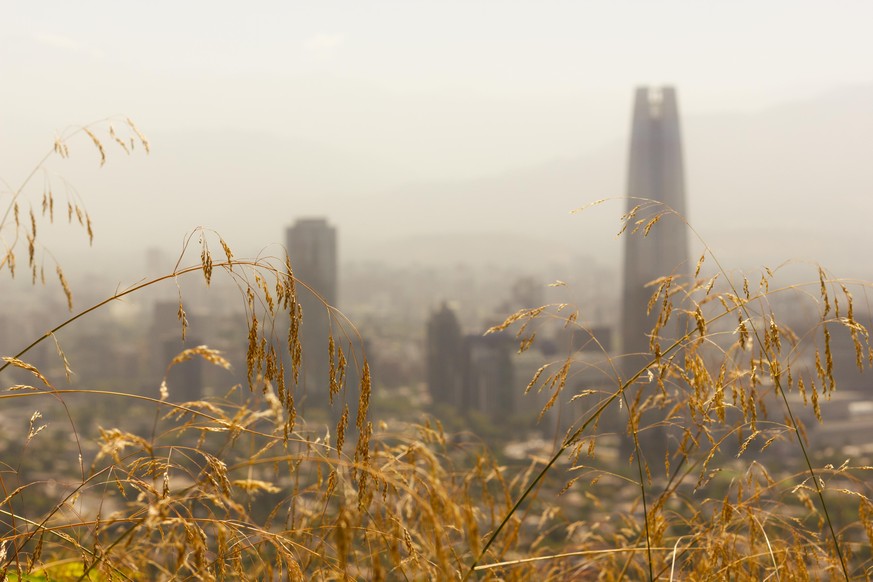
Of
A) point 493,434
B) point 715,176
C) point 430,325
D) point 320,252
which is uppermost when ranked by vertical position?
point 715,176

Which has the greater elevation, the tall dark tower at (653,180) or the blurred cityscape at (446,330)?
the tall dark tower at (653,180)

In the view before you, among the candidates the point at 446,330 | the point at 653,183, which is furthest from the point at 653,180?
the point at 446,330

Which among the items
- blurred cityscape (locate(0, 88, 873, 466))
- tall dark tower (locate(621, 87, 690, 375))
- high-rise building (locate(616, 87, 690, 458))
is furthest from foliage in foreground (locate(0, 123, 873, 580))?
tall dark tower (locate(621, 87, 690, 375))

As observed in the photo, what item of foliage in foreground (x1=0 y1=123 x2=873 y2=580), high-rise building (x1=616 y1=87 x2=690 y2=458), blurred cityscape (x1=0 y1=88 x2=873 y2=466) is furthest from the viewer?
high-rise building (x1=616 y1=87 x2=690 y2=458)

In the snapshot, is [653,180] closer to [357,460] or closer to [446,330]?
[446,330]

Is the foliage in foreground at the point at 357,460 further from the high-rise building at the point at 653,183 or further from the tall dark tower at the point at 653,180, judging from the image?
the tall dark tower at the point at 653,180

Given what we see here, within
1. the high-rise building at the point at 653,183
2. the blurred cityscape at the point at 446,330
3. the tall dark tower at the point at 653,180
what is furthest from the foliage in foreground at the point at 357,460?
the tall dark tower at the point at 653,180

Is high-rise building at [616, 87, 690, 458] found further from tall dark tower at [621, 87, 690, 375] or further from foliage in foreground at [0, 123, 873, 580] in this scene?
foliage in foreground at [0, 123, 873, 580]

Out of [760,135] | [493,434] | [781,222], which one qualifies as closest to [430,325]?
[493,434]

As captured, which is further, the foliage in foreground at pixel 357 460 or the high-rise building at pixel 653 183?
the high-rise building at pixel 653 183

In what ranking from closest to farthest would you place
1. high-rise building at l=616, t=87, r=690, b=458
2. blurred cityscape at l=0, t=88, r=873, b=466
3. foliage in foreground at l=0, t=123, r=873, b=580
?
1. foliage in foreground at l=0, t=123, r=873, b=580
2. blurred cityscape at l=0, t=88, r=873, b=466
3. high-rise building at l=616, t=87, r=690, b=458

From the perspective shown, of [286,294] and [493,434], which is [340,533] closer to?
[286,294]
